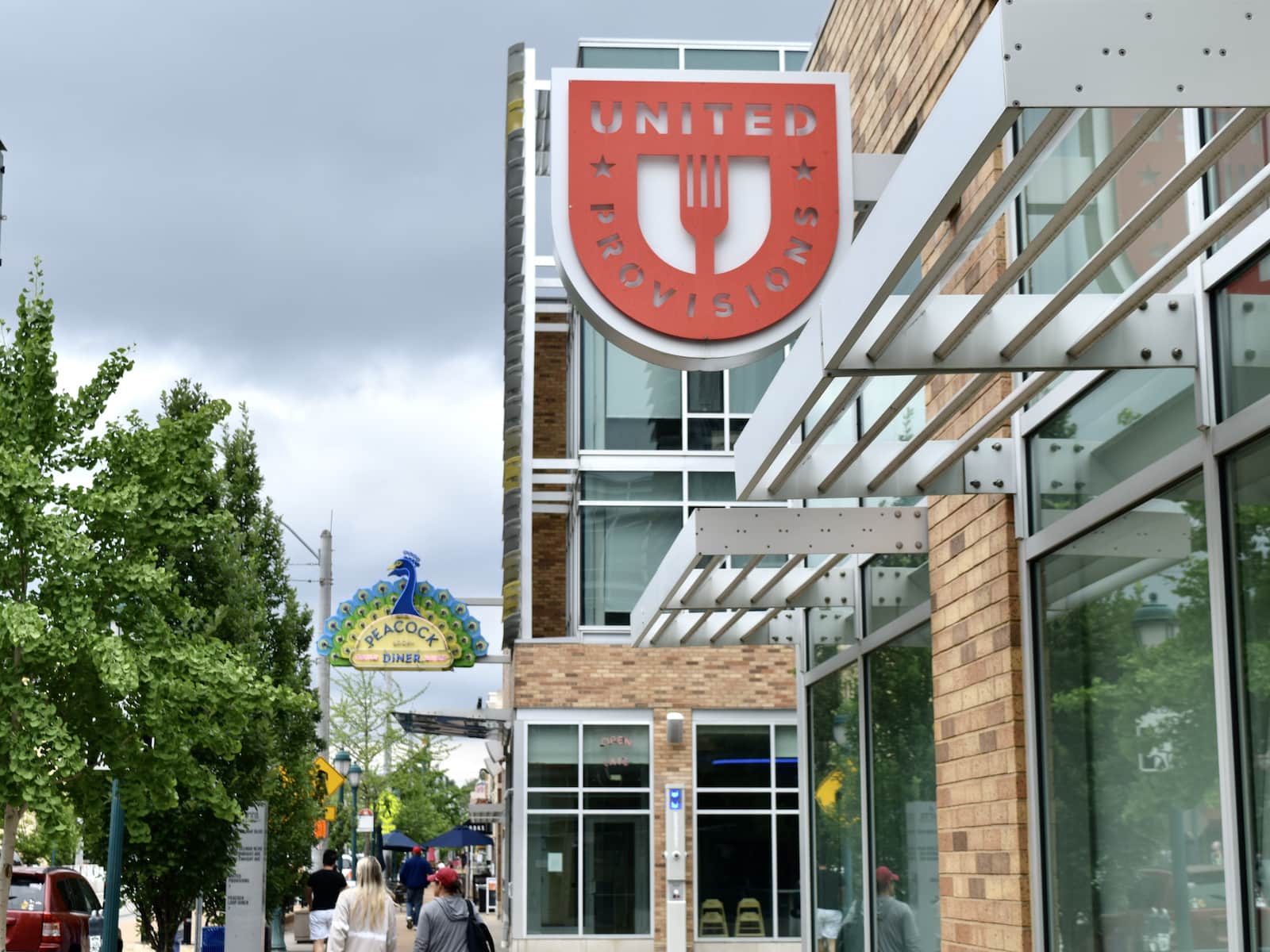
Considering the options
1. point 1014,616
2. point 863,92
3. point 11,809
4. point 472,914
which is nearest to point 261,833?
point 11,809

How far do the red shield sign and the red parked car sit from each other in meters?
14.1

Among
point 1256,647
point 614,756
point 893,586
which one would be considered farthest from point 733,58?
point 1256,647

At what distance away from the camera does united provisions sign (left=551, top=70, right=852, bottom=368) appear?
8.55m

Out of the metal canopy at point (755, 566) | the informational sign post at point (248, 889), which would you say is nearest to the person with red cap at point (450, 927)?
the metal canopy at point (755, 566)

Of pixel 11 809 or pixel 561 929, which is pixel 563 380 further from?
pixel 11 809

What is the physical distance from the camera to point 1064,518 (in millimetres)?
7320

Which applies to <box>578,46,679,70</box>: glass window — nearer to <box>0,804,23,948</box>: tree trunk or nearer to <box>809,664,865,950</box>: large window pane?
<box>0,804,23,948</box>: tree trunk

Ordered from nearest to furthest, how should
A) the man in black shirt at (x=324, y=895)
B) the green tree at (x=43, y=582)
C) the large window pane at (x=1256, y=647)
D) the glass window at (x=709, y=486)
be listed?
the large window pane at (x=1256, y=647) → the green tree at (x=43, y=582) → the man in black shirt at (x=324, y=895) → the glass window at (x=709, y=486)

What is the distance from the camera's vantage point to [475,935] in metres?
11.8

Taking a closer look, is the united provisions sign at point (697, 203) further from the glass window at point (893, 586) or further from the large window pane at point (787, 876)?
the large window pane at point (787, 876)

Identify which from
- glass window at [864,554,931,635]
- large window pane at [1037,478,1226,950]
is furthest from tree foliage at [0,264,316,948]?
large window pane at [1037,478,1226,950]

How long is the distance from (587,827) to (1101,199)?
72.6 feet

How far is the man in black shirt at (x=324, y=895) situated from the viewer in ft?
62.7

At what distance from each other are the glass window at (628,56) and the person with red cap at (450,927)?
21.1 m
